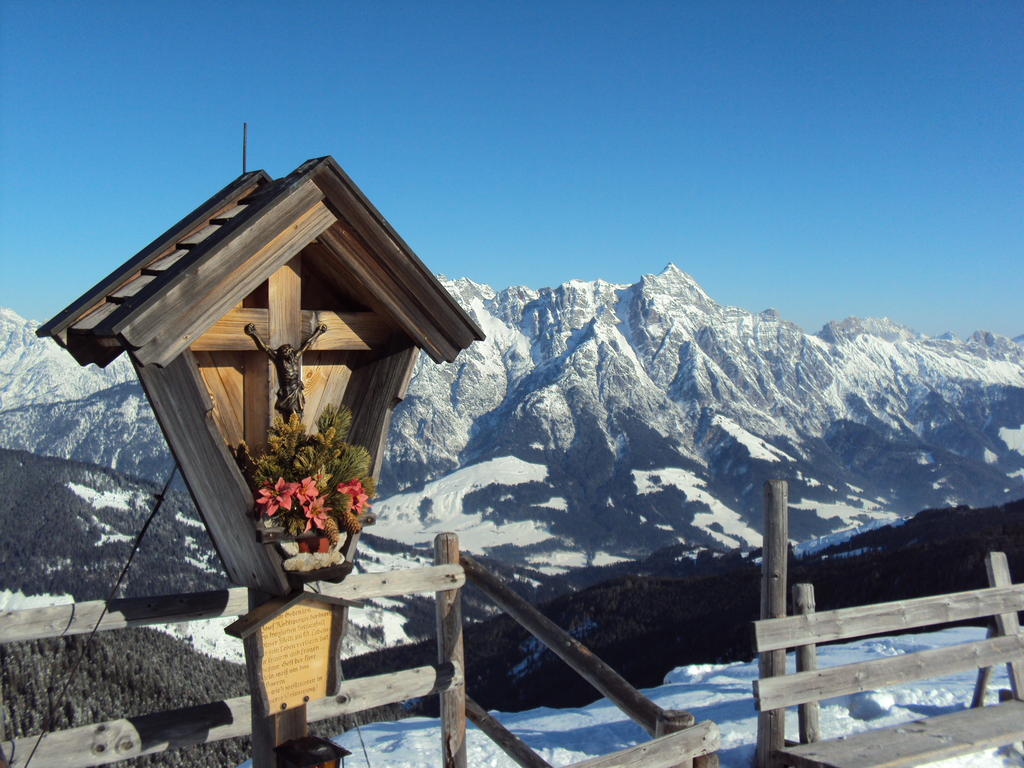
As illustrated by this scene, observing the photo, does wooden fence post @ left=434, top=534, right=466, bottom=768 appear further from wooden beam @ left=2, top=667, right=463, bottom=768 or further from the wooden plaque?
the wooden plaque

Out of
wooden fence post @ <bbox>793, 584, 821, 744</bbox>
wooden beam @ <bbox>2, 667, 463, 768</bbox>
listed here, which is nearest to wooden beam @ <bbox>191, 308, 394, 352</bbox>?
wooden beam @ <bbox>2, 667, 463, 768</bbox>

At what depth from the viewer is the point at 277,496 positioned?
497cm

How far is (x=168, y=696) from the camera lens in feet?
305

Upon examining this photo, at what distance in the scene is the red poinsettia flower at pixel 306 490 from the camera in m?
5.02

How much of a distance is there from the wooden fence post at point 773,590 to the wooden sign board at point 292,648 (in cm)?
583

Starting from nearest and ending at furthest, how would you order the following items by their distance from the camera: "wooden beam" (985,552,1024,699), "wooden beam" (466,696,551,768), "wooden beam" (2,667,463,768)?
"wooden beam" (2,667,463,768) → "wooden beam" (466,696,551,768) → "wooden beam" (985,552,1024,699)

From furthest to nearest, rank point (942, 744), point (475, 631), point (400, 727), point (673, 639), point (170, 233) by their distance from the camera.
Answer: point (475, 631) < point (673, 639) < point (400, 727) < point (942, 744) < point (170, 233)

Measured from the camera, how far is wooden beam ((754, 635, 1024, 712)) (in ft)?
31.5

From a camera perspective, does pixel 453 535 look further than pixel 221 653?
No

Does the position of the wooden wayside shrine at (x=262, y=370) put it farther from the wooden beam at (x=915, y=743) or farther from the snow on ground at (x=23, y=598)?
the snow on ground at (x=23, y=598)

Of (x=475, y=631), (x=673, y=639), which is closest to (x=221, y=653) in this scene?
(x=475, y=631)

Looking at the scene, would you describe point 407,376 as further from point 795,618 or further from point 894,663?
point 894,663

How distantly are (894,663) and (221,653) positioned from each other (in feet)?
509

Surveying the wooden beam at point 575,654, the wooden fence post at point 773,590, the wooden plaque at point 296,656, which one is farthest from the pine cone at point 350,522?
the wooden fence post at point 773,590
